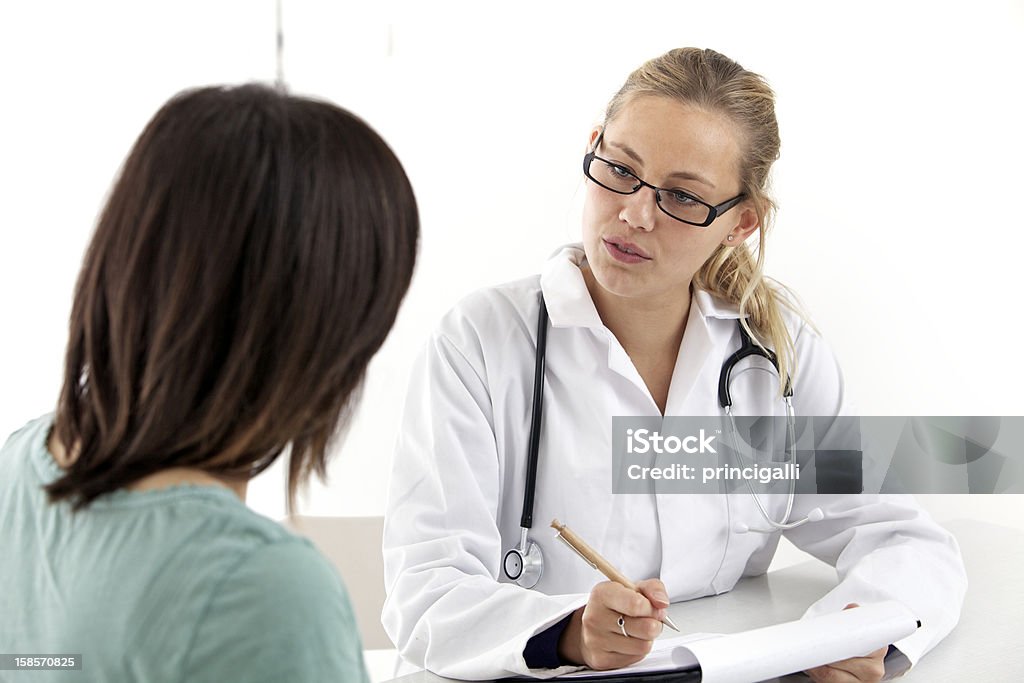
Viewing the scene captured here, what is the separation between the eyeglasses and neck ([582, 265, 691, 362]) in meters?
Result: 0.18

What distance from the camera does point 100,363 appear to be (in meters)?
0.69

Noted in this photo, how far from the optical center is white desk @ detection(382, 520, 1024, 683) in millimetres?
1276

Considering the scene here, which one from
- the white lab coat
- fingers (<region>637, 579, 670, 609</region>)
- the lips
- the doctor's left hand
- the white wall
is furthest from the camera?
the white wall

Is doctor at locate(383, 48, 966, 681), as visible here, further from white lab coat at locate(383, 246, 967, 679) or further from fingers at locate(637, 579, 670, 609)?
fingers at locate(637, 579, 670, 609)

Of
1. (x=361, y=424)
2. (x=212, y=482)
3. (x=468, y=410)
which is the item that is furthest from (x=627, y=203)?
(x=361, y=424)

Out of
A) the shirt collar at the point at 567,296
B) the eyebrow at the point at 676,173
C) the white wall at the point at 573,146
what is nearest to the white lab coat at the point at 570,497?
the shirt collar at the point at 567,296

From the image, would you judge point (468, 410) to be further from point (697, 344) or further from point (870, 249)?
point (870, 249)

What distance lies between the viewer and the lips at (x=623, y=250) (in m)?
1.45

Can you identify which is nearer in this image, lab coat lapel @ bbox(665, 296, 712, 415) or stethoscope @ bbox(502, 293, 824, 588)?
stethoscope @ bbox(502, 293, 824, 588)

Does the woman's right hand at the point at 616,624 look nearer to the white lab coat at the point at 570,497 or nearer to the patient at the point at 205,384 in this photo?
the white lab coat at the point at 570,497

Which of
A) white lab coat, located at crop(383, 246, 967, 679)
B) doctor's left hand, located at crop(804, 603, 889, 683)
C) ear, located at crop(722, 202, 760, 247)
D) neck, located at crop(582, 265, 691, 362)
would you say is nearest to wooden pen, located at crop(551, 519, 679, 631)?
white lab coat, located at crop(383, 246, 967, 679)

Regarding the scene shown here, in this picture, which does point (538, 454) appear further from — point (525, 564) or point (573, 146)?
point (573, 146)

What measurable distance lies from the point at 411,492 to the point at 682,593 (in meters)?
0.46

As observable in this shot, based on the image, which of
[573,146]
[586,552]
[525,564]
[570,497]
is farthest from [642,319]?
[573,146]
